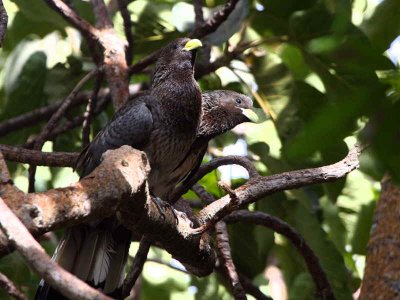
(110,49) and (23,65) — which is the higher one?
(110,49)

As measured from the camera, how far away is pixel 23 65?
4.86m

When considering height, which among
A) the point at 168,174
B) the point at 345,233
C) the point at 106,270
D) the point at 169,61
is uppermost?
the point at 169,61

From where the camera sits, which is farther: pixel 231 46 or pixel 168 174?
pixel 231 46

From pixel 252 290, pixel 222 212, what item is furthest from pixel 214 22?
pixel 222 212

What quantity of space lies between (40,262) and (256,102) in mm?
3276

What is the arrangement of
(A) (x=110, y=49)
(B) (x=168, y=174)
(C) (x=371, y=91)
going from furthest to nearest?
1. (A) (x=110, y=49)
2. (B) (x=168, y=174)
3. (C) (x=371, y=91)

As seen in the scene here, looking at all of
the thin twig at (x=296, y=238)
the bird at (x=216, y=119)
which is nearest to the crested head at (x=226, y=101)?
the bird at (x=216, y=119)

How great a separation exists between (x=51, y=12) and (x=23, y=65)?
13.9 inches

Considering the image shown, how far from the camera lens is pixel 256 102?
4957 mm

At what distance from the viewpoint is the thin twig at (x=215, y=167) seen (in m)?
3.66

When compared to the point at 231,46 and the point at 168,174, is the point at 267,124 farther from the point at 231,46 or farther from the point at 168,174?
the point at 168,174

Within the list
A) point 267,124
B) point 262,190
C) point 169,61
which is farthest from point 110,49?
point 262,190

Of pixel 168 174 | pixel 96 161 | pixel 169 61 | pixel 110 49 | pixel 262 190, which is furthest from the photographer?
pixel 110 49

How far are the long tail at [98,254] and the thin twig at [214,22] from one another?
1185 millimetres
